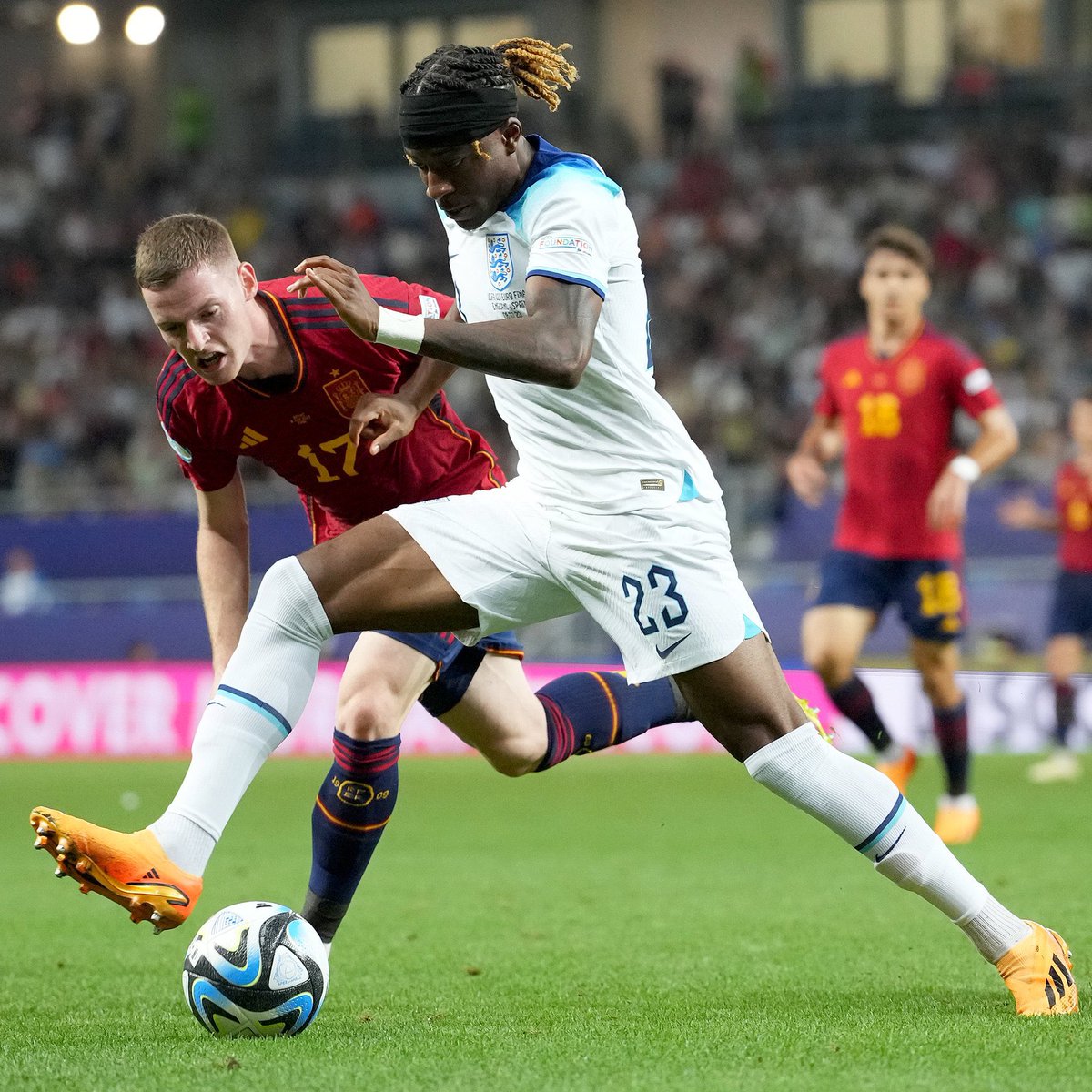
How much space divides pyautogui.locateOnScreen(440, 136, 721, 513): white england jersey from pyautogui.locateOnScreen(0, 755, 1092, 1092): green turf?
1.24 meters

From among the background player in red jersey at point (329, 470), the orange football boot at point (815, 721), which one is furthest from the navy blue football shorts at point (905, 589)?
the orange football boot at point (815, 721)

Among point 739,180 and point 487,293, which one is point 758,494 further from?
point 487,293

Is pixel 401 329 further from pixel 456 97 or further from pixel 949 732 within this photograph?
pixel 949 732

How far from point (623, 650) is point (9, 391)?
1706cm

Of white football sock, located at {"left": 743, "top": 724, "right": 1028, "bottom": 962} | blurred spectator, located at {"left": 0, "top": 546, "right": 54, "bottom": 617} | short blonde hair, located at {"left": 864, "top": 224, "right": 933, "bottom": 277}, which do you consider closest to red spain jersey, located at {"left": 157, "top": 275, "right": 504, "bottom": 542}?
white football sock, located at {"left": 743, "top": 724, "right": 1028, "bottom": 962}

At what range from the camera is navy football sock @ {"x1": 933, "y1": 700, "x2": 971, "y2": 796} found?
7.81 m

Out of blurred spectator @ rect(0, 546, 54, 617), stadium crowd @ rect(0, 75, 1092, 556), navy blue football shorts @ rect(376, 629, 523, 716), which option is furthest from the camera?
stadium crowd @ rect(0, 75, 1092, 556)

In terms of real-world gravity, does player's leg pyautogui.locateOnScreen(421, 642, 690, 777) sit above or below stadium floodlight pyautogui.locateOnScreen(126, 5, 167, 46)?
below

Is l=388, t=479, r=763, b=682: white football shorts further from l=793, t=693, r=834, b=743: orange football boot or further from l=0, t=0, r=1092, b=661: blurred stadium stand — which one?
l=0, t=0, r=1092, b=661: blurred stadium stand

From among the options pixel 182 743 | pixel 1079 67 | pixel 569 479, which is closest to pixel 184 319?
pixel 569 479

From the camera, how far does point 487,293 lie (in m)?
4.09

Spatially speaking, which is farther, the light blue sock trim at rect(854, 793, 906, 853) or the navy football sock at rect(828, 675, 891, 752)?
the navy football sock at rect(828, 675, 891, 752)

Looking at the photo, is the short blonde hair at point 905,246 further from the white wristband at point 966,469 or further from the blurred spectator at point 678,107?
the blurred spectator at point 678,107

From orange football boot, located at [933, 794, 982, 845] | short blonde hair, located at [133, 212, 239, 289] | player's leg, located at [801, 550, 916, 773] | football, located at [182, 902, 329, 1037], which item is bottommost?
orange football boot, located at [933, 794, 982, 845]
